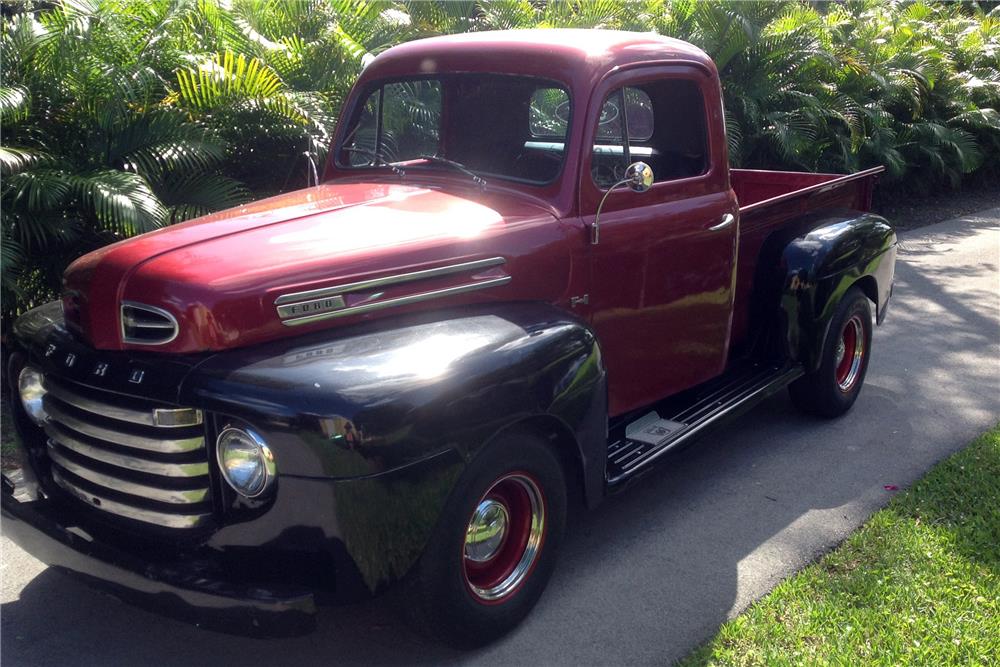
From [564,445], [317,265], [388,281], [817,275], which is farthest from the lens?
[817,275]

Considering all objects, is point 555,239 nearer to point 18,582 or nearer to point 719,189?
point 719,189

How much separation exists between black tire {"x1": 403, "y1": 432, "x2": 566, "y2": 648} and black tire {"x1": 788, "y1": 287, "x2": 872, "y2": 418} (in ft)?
7.53

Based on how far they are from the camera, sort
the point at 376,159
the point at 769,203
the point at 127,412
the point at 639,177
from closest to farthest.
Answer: the point at 127,412 → the point at 639,177 → the point at 376,159 → the point at 769,203

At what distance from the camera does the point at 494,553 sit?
11.2 feet

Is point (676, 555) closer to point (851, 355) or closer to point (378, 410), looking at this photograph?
point (378, 410)

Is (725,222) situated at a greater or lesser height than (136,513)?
greater

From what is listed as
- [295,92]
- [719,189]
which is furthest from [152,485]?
[295,92]

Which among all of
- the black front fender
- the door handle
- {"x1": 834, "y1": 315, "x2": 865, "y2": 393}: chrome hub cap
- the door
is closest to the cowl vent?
the black front fender

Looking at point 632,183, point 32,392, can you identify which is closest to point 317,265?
point 32,392

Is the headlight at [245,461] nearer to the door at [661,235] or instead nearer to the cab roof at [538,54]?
the door at [661,235]

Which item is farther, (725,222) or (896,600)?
(725,222)

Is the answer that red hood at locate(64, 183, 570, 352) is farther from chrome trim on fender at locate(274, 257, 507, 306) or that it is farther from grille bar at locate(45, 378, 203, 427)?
grille bar at locate(45, 378, 203, 427)

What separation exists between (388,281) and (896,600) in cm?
216

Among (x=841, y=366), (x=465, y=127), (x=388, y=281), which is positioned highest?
(x=465, y=127)
